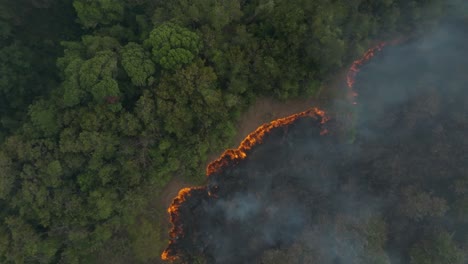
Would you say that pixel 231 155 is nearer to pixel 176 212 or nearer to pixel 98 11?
pixel 176 212

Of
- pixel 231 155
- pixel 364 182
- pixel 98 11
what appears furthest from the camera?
pixel 231 155

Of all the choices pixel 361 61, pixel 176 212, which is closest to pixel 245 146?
pixel 176 212

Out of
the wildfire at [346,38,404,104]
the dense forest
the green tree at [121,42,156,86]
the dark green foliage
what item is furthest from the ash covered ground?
the green tree at [121,42,156,86]

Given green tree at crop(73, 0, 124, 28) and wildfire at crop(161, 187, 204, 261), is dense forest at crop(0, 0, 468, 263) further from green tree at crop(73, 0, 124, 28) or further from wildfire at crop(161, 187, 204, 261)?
wildfire at crop(161, 187, 204, 261)

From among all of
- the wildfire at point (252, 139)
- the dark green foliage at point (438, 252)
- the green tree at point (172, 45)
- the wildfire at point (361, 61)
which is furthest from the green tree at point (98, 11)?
the dark green foliage at point (438, 252)

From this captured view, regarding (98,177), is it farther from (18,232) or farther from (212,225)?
(212,225)

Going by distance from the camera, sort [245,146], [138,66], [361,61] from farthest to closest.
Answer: [361,61]
[245,146]
[138,66]
